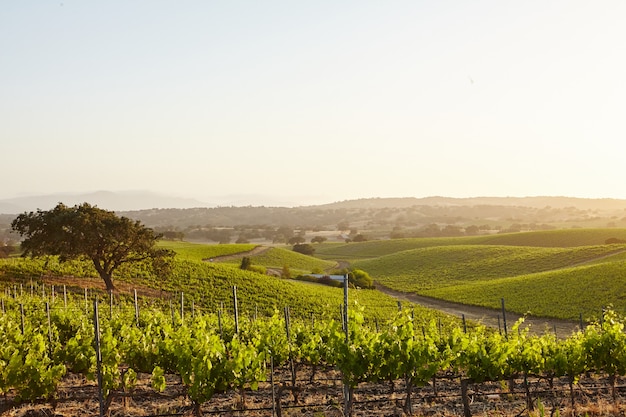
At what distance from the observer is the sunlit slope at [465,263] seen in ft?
240

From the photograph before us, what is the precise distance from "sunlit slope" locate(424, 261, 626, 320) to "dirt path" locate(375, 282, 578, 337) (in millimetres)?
848

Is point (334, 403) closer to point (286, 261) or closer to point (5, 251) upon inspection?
point (5, 251)

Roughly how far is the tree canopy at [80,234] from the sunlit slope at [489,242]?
7559 cm

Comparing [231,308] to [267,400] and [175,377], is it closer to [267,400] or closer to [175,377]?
[175,377]

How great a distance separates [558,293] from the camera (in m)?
51.2

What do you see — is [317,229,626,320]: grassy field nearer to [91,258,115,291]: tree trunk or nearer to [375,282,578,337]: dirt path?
[375,282,578,337]: dirt path

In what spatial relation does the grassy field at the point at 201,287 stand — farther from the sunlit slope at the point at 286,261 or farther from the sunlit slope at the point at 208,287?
the sunlit slope at the point at 286,261

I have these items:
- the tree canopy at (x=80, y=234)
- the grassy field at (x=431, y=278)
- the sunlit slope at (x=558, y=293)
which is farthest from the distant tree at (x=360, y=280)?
the tree canopy at (x=80, y=234)

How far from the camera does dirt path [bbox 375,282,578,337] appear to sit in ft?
134

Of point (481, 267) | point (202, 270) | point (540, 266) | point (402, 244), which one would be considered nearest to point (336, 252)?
point (402, 244)

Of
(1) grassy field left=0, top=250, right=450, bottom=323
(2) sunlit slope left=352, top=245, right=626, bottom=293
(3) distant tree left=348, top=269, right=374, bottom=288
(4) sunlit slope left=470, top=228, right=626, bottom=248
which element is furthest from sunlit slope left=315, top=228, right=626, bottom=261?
(1) grassy field left=0, top=250, right=450, bottom=323

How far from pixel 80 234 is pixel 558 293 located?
4130 centimetres

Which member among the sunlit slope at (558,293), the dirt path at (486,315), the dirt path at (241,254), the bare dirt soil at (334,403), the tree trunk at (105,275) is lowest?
the dirt path at (486,315)

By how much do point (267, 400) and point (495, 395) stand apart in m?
6.54
